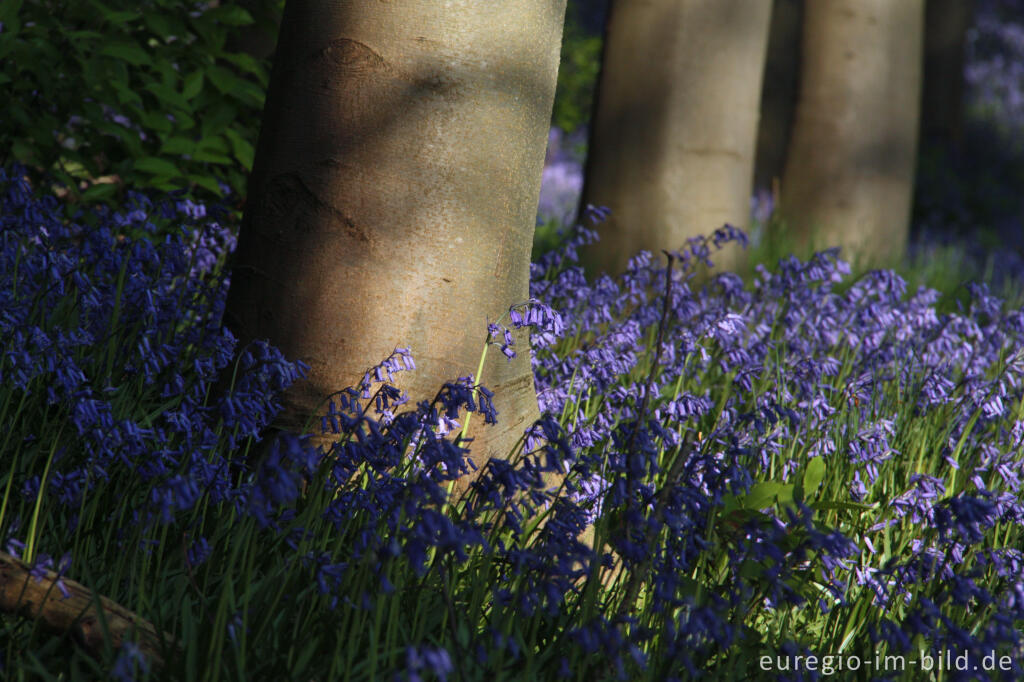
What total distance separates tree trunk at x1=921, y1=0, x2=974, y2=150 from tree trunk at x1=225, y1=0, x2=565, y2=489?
11265 millimetres

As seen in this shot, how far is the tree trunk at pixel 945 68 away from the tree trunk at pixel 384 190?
37.0ft

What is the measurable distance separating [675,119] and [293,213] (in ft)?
9.49

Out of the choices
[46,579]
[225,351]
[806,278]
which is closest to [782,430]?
[806,278]

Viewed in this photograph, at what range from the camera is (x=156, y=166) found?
12.3ft

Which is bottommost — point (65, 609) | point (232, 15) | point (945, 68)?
point (65, 609)

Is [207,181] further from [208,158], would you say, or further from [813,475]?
[813,475]

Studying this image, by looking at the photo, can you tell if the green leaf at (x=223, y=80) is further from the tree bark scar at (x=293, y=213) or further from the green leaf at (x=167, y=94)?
the tree bark scar at (x=293, y=213)

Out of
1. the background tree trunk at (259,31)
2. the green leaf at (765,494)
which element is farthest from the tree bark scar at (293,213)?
the background tree trunk at (259,31)

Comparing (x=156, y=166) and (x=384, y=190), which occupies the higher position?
(x=156, y=166)

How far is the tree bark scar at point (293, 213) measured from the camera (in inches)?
100

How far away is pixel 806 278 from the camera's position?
385 centimetres

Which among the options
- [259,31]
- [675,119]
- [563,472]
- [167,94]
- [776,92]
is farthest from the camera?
[776,92]

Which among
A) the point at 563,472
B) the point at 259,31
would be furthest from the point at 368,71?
the point at 259,31

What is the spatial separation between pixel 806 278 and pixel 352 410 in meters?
2.18
